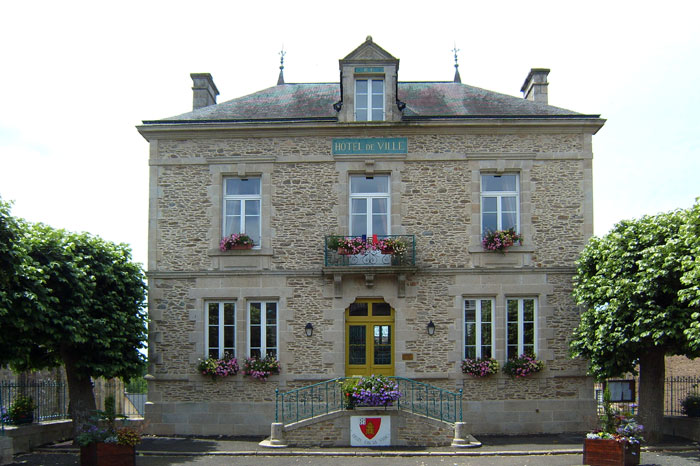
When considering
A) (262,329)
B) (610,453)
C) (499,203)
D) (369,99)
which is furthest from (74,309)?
(610,453)

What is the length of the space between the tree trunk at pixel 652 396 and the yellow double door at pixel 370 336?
490 centimetres

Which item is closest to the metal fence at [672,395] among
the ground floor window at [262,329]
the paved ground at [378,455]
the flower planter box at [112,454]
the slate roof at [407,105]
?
the paved ground at [378,455]

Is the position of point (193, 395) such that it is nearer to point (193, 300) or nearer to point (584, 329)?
point (193, 300)

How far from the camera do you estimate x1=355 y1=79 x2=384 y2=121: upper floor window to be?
615 inches

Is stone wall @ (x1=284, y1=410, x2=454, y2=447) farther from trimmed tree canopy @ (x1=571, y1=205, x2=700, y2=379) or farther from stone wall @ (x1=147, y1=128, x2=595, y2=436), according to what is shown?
trimmed tree canopy @ (x1=571, y1=205, x2=700, y2=379)

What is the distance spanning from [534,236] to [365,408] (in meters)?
5.29

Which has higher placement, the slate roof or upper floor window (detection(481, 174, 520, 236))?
the slate roof

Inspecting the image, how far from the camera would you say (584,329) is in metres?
14.0

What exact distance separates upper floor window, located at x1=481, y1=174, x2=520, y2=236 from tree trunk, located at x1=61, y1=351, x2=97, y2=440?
8.63 m

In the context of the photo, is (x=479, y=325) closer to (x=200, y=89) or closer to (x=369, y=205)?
(x=369, y=205)

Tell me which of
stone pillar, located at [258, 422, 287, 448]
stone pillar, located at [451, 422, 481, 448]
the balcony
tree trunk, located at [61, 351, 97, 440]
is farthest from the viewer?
the balcony

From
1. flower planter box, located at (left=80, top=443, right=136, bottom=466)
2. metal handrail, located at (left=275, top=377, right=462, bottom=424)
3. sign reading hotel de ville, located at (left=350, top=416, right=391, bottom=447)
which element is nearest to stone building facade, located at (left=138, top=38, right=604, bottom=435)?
metal handrail, located at (left=275, top=377, right=462, bottom=424)

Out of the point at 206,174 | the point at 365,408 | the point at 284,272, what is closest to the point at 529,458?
the point at 365,408

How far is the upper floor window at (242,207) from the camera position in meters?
15.5
